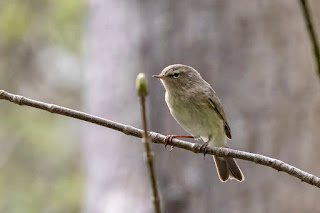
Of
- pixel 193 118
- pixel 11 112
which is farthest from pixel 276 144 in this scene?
pixel 11 112

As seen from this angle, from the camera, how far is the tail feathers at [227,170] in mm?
3494

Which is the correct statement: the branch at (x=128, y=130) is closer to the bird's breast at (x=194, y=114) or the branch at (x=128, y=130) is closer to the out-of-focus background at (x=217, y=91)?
the bird's breast at (x=194, y=114)

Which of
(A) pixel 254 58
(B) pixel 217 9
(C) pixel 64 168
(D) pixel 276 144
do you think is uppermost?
(B) pixel 217 9

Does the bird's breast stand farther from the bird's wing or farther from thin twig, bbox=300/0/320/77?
thin twig, bbox=300/0/320/77

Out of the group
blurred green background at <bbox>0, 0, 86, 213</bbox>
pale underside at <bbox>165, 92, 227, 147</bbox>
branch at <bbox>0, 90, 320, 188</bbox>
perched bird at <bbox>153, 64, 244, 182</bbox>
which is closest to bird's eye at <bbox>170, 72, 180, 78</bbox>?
perched bird at <bbox>153, 64, 244, 182</bbox>

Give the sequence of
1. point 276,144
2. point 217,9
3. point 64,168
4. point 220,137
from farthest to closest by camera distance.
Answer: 1. point 64,168
2. point 217,9
3. point 276,144
4. point 220,137

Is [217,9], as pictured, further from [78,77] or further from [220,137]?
[78,77]

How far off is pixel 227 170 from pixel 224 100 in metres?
0.72

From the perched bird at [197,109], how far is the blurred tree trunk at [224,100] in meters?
0.42

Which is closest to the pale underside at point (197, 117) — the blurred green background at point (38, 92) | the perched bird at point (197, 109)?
the perched bird at point (197, 109)

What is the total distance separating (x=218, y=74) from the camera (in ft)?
13.7

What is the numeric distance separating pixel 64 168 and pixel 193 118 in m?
5.71

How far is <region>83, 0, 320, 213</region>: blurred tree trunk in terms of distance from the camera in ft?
13.0

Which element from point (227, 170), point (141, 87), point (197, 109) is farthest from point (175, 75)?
point (141, 87)
